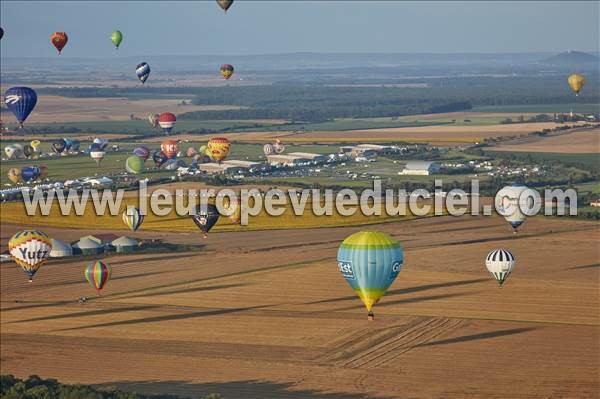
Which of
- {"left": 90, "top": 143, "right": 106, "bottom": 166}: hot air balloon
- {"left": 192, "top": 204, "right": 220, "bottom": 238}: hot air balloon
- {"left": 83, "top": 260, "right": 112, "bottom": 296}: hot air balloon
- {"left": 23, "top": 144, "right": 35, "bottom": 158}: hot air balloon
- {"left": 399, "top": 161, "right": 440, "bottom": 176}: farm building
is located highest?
{"left": 23, "top": 144, "right": 35, "bottom": 158}: hot air balloon

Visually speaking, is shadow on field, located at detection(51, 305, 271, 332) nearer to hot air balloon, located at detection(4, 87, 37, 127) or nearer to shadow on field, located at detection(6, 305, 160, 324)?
shadow on field, located at detection(6, 305, 160, 324)

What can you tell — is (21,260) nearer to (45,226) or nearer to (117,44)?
(45,226)

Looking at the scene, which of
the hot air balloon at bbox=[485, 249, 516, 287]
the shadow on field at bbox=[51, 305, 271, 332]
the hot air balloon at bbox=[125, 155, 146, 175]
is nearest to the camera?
the shadow on field at bbox=[51, 305, 271, 332]

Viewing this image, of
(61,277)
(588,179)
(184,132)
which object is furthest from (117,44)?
(61,277)

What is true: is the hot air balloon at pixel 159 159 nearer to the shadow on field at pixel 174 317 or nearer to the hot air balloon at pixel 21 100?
the hot air balloon at pixel 21 100

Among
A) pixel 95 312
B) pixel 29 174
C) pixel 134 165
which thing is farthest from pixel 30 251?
pixel 134 165

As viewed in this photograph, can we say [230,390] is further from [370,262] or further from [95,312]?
[95,312]

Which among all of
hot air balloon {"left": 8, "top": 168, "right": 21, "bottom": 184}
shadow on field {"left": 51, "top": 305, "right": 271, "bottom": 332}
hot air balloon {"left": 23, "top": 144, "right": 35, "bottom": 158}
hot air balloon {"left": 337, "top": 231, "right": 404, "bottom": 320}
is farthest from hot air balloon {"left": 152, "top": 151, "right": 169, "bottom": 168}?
hot air balloon {"left": 337, "top": 231, "right": 404, "bottom": 320}

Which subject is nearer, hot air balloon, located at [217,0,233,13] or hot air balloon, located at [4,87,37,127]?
hot air balloon, located at [4,87,37,127]

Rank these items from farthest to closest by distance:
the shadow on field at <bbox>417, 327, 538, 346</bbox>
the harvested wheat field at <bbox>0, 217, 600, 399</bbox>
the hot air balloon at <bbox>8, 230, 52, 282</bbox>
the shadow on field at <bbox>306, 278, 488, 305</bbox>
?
the hot air balloon at <bbox>8, 230, 52, 282</bbox> < the shadow on field at <bbox>306, 278, 488, 305</bbox> < the shadow on field at <bbox>417, 327, 538, 346</bbox> < the harvested wheat field at <bbox>0, 217, 600, 399</bbox>
